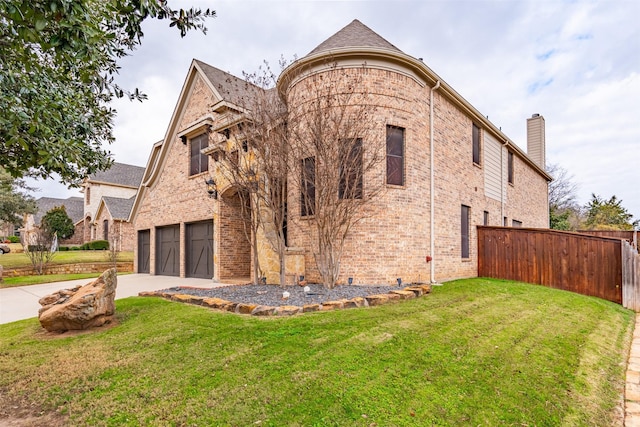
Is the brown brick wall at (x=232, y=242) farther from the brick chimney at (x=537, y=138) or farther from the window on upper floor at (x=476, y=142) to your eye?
the brick chimney at (x=537, y=138)

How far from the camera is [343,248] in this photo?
8883mm

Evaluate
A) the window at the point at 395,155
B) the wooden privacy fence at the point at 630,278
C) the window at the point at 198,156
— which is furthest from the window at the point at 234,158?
the wooden privacy fence at the point at 630,278

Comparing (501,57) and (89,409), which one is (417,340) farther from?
(501,57)

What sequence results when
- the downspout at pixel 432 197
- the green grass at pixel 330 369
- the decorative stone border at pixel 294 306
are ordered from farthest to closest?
the downspout at pixel 432 197, the decorative stone border at pixel 294 306, the green grass at pixel 330 369

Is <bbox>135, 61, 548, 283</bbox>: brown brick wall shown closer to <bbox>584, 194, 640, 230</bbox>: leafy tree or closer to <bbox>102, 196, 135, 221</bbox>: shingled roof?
<bbox>102, 196, 135, 221</bbox>: shingled roof

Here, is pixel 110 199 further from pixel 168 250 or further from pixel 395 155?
pixel 395 155

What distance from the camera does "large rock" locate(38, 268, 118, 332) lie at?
577 cm

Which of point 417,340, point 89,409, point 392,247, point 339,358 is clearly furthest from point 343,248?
point 89,409

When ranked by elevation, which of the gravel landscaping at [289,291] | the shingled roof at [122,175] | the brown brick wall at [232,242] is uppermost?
the shingled roof at [122,175]

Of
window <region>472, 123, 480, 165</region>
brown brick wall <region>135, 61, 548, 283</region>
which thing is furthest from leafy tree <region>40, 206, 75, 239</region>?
window <region>472, 123, 480, 165</region>

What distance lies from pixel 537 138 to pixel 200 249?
19650 millimetres

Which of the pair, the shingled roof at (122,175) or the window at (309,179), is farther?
the shingled roof at (122,175)

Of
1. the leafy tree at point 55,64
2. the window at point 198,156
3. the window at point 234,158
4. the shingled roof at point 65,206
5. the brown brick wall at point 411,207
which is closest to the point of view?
the leafy tree at point 55,64

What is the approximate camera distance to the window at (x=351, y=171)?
8.08 m
